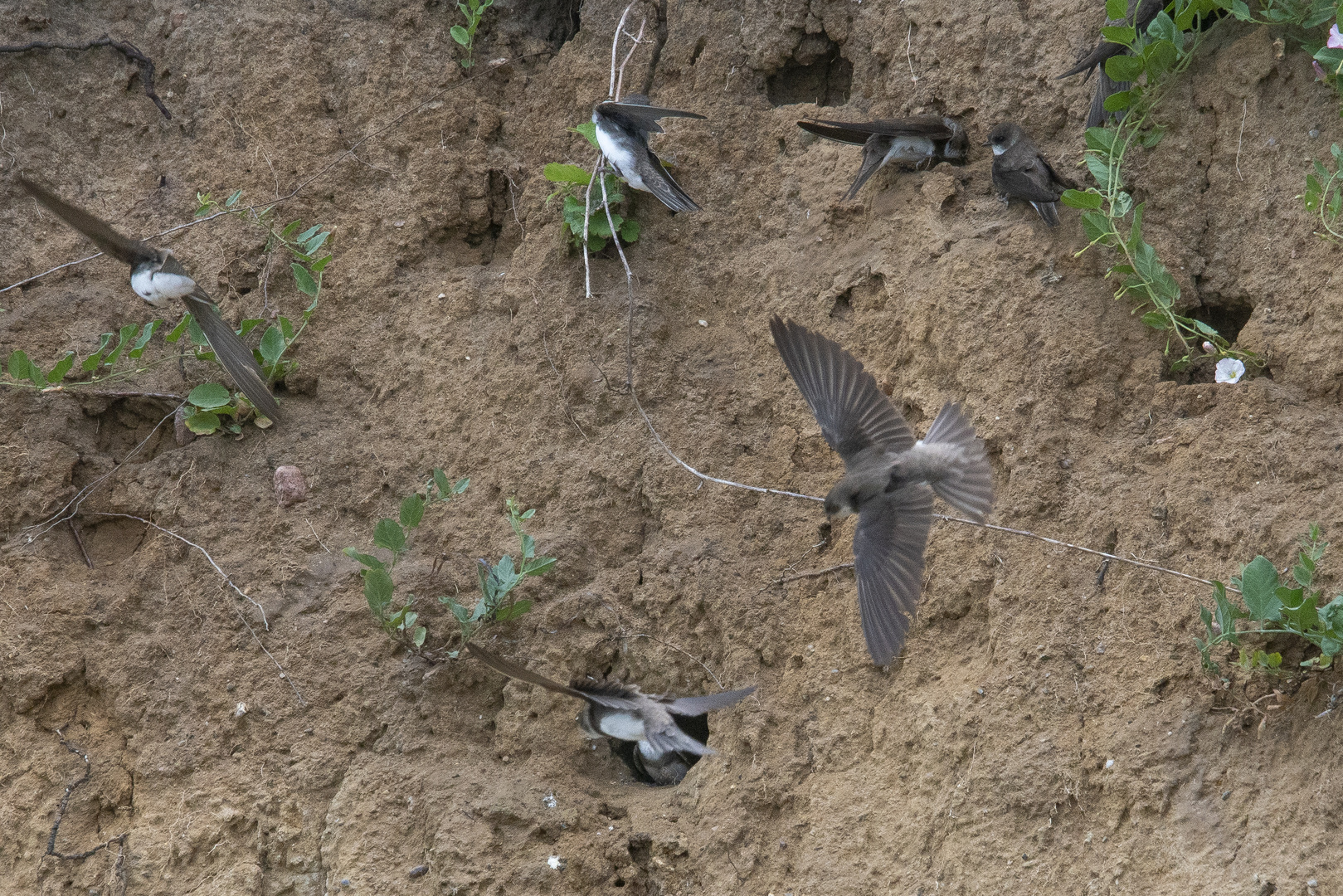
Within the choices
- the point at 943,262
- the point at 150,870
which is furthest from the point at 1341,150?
the point at 150,870

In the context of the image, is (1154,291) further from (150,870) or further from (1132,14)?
(150,870)

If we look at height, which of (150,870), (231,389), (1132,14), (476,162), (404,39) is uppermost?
(1132,14)

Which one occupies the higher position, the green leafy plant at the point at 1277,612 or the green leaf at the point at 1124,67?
the green leaf at the point at 1124,67

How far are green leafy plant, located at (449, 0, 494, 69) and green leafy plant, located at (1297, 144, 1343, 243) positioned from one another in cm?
255

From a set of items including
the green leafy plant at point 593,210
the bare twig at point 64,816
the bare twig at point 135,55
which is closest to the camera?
the bare twig at point 64,816

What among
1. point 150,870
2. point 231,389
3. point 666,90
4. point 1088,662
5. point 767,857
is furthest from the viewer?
point 666,90

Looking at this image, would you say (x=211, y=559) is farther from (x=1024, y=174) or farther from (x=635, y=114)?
(x=1024, y=174)

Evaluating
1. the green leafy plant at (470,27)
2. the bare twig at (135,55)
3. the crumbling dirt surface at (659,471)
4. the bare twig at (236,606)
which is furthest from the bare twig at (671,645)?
the bare twig at (135,55)

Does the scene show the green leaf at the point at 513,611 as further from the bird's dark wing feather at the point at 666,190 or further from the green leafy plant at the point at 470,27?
the green leafy plant at the point at 470,27

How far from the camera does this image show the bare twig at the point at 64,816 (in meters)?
3.07

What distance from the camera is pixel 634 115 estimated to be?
12.0ft

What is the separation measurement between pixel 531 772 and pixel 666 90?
2.22 meters

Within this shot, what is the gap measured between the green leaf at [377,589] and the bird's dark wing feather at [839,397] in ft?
3.75

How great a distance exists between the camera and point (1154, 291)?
2873 millimetres
